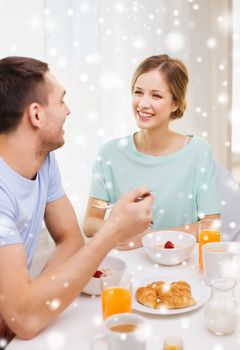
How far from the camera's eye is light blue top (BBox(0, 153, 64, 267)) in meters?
1.18

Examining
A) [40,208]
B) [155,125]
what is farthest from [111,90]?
[40,208]

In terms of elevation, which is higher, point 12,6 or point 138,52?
point 12,6

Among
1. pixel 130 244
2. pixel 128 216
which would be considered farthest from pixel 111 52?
pixel 128 216

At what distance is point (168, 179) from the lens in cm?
206

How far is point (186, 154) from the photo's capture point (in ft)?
6.79

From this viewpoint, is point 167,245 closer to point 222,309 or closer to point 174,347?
point 222,309

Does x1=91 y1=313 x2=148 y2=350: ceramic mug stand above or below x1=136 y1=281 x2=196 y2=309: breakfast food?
above

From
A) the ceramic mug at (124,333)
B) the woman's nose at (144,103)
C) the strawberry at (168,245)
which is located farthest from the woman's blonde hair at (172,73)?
the ceramic mug at (124,333)

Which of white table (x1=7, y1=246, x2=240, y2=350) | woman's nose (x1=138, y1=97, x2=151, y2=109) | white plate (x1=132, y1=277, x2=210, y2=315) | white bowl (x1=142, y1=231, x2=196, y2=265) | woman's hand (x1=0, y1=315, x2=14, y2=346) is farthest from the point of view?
woman's nose (x1=138, y1=97, x2=151, y2=109)

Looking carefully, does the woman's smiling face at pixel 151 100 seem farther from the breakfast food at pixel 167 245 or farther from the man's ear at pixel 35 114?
the man's ear at pixel 35 114

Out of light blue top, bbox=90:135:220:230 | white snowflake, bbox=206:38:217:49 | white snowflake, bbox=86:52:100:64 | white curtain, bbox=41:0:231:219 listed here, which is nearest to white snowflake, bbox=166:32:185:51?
white curtain, bbox=41:0:231:219

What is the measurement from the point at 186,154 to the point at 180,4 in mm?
1406

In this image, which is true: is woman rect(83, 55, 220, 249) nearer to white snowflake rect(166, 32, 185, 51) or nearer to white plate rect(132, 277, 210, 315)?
white plate rect(132, 277, 210, 315)

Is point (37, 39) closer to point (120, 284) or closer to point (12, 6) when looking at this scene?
point (12, 6)
